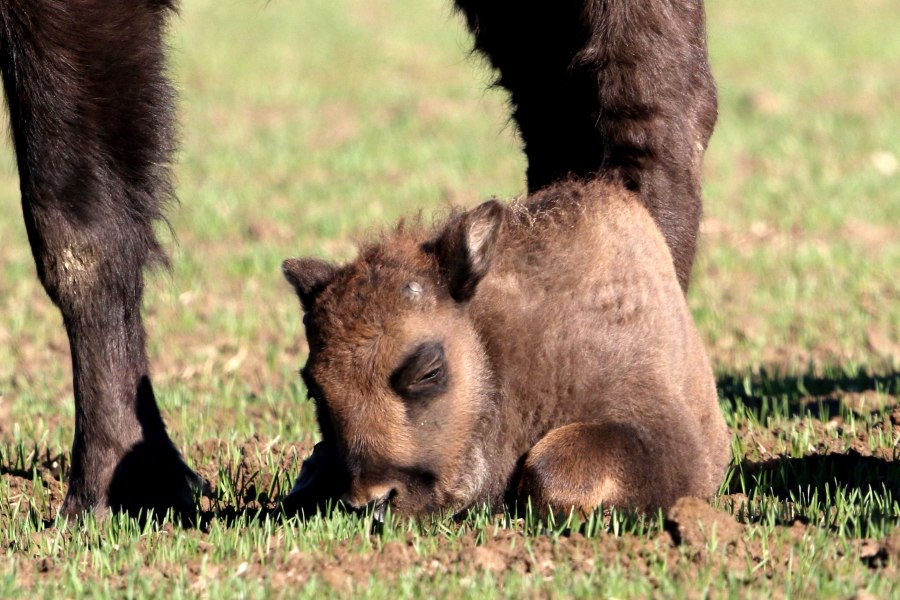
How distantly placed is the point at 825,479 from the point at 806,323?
11.7 ft

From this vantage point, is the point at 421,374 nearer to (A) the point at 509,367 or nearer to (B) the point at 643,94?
(A) the point at 509,367

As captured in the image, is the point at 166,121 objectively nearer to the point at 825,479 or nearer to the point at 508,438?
the point at 508,438

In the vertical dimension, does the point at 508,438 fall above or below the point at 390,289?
below

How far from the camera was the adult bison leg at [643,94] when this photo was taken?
515 centimetres

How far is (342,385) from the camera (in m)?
4.39

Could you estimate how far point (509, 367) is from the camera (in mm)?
4660

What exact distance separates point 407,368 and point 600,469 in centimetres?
69

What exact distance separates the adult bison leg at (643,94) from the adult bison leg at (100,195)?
1.60 meters

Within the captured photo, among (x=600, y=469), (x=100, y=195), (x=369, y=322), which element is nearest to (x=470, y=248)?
(x=369, y=322)

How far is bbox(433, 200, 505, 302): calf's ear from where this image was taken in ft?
14.8

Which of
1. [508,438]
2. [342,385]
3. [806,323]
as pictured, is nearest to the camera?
[342,385]

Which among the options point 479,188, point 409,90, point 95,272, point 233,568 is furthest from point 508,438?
point 409,90

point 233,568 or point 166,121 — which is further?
point 166,121

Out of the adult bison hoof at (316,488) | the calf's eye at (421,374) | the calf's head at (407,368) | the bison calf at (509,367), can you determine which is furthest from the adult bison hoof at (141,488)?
the calf's eye at (421,374)
